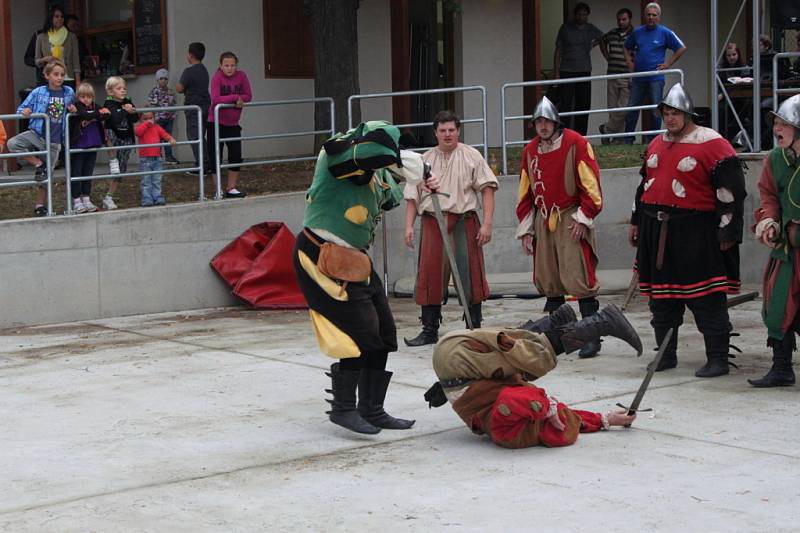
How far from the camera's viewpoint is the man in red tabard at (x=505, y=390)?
630 centimetres

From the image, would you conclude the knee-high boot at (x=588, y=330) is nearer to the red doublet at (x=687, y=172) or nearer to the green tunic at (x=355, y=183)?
the green tunic at (x=355, y=183)

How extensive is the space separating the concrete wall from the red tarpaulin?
6.6 inches

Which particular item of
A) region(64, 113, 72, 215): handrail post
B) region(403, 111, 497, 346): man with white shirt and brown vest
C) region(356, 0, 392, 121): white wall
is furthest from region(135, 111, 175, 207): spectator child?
region(356, 0, 392, 121): white wall

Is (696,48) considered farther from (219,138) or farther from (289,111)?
(219,138)

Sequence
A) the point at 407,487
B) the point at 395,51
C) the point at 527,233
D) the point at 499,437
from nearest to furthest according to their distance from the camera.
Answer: the point at 407,487
the point at 499,437
the point at 527,233
the point at 395,51

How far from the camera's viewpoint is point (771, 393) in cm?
761

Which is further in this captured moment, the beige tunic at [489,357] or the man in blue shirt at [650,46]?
the man in blue shirt at [650,46]

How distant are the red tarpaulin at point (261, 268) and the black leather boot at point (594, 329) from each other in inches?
217

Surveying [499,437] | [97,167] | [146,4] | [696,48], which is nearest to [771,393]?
[499,437]

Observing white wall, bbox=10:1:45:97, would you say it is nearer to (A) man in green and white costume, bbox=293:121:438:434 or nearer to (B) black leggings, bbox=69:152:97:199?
(B) black leggings, bbox=69:152:97:199

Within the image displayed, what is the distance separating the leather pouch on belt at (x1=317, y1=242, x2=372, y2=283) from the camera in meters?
6.68

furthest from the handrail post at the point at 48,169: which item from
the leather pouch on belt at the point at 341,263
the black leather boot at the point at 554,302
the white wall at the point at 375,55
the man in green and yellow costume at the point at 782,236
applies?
the white wall at the point at 375,55

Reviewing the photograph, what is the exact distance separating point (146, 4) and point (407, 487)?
1198 centimetres

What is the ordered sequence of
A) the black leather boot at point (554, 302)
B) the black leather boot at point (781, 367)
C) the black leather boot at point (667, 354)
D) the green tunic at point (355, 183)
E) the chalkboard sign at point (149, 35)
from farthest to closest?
1. the chalkboard sign at point (149, 35)
2. the black leather boot at point (554, 302)
3. the black leather boot at point (667, 354)
4. the black leather boot at point (781, 367)
5. the green tunic at point (355, 183)
